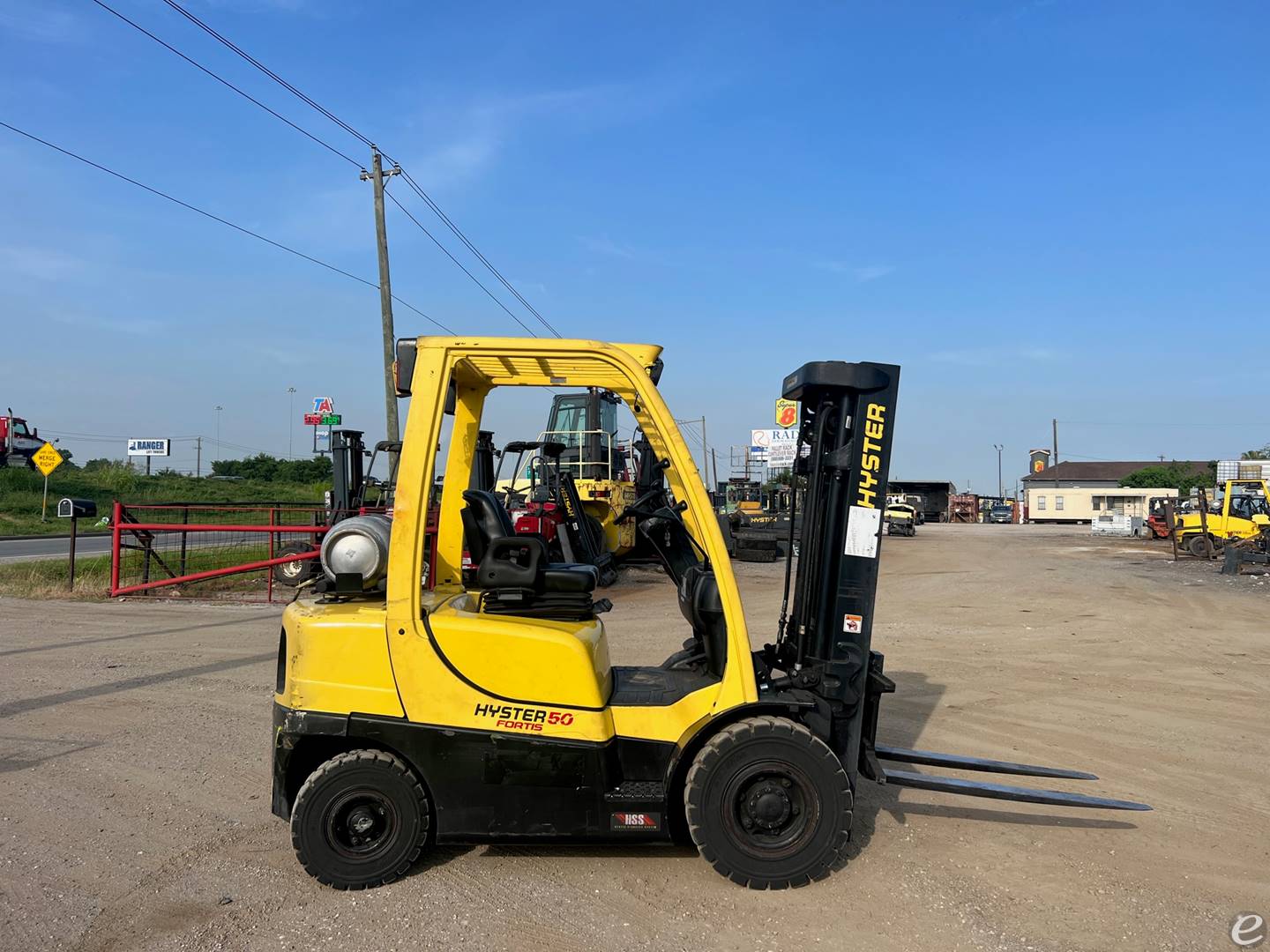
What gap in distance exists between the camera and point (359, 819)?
4.24m

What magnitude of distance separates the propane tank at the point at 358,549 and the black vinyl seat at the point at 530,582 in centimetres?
50

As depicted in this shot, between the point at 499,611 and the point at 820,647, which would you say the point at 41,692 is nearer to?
the point at 499,611

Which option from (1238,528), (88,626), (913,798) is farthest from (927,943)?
(1238,528)

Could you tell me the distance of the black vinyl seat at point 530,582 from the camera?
14.7 ft

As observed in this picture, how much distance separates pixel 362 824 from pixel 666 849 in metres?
1.50

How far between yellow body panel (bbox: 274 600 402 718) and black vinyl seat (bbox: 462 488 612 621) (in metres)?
0.55

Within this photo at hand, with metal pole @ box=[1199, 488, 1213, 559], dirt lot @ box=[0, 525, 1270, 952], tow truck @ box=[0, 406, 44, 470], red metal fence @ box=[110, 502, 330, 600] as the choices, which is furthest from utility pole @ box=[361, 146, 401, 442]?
tow truck @ box=[0, 406, 44, 470]

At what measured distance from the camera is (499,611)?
14.7 feet

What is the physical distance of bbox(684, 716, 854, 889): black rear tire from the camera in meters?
4.18

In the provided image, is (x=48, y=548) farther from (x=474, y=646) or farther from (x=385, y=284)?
(x=474, y=646)

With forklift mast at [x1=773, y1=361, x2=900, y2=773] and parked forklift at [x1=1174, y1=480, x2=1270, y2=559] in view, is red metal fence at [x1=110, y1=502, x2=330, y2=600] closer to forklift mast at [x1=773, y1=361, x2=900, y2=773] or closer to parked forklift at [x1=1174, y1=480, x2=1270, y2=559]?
forklift mast at [x1=773, y1=361, x2=900, y2=773]

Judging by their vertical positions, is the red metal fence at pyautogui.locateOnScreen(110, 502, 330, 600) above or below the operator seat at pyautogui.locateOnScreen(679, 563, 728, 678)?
below

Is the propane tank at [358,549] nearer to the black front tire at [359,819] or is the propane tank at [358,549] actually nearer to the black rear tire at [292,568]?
the black front tire at [359,819]

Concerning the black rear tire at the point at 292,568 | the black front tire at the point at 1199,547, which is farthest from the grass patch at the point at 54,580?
the black front tire at the point at 1199,547
